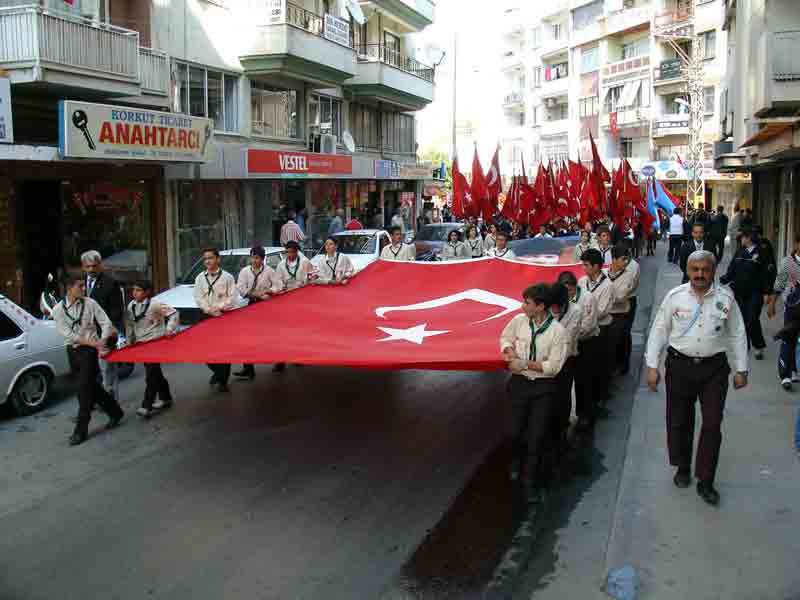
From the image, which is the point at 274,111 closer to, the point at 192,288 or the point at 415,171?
the point at 415,171

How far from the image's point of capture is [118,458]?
829cm

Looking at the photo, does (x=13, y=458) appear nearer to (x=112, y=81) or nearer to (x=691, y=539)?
(x=691, y=539)

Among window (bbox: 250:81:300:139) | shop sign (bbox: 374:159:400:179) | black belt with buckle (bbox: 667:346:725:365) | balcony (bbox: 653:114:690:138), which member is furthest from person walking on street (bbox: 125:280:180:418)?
balcony (bbox: 653:114:690:138)

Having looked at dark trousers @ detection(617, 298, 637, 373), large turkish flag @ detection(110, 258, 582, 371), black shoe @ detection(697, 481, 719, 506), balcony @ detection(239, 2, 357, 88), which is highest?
balcony @ detection(239, 2, 357, 88)

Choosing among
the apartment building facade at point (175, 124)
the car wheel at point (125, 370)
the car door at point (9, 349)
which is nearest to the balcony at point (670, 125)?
the apartment building facade at point (175, 124)

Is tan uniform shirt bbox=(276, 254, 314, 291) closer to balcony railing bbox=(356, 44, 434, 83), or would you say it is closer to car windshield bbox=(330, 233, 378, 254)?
car windshield bbox=(330, 233, 378, 254)

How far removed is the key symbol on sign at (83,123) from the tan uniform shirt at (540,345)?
10860mm

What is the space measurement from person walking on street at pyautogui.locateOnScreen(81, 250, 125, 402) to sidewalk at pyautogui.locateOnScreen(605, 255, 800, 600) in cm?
584

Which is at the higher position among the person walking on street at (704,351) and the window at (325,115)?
the window at (325,115)

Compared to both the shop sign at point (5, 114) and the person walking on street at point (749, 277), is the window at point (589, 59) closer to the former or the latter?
the shop sign at point (5, 114)

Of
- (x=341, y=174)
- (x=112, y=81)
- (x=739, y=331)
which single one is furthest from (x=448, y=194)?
(x=739, y=331)

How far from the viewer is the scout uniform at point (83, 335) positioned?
28.2ft

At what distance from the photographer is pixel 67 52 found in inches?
606

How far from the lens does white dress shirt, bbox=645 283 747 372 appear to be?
632 cm
